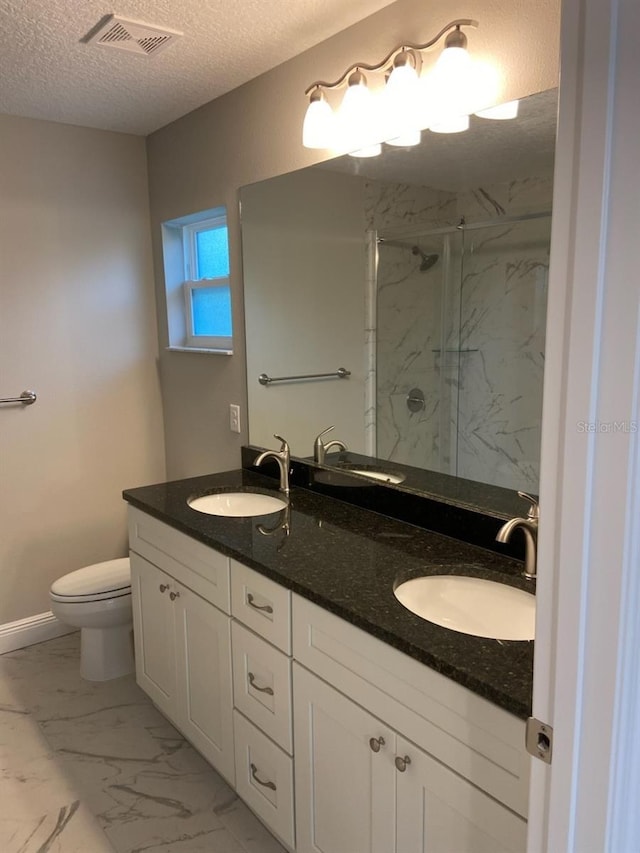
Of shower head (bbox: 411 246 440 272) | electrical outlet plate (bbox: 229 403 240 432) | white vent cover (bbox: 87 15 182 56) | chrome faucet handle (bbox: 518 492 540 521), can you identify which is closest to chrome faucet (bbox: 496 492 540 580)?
chrome faucet handle (bbox: 518 492 540 521)

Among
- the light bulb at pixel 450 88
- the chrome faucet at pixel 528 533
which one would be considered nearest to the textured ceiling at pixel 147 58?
the light bulb at pixel 450 88

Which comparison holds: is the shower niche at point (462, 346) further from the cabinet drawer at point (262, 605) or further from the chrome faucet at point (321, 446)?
the cabinet drawer at point (262, 605)

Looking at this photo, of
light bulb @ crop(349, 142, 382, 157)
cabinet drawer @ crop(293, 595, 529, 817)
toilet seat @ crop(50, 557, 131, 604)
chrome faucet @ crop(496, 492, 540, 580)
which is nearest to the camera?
cabinet drawer @ crop(293, 595, 529, 817)

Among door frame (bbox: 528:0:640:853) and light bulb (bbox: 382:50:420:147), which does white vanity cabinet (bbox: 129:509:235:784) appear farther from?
light bulb (bbox: 382:50:420:147)

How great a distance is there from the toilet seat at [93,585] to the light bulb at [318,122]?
5.91 feet

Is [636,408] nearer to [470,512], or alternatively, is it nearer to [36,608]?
[470,512]

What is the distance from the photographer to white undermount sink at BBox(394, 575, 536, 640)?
57.1 inches

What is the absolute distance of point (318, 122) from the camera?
2.00 meters

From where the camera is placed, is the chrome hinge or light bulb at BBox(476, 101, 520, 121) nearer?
the chrome hinge

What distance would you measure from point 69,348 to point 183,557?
1.36m

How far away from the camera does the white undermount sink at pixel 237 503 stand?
2.32 meters

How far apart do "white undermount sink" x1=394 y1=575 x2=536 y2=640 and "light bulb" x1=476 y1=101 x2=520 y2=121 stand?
44.0 inches

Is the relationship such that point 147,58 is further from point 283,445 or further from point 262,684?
point 262,684

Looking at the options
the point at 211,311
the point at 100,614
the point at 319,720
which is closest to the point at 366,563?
the point at 319,720
